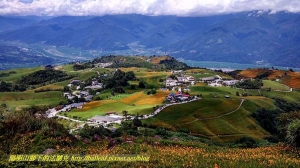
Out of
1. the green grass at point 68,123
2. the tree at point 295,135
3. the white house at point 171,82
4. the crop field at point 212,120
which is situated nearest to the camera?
the tree at point 295,135

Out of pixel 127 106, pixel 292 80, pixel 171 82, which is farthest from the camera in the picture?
pixel 292 80

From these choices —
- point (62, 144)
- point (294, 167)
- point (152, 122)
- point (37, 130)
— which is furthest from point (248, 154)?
point (152, 122)

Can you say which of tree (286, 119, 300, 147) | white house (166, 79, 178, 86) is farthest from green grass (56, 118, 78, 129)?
white house (166, 79, 178, 86)

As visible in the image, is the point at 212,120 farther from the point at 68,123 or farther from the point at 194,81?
the point at 194,81

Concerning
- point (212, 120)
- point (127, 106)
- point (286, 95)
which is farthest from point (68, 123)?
point (286, 95)

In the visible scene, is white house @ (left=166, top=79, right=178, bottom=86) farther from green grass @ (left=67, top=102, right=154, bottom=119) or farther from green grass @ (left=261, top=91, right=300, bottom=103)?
green grass @ (left=67, top=102, right=154, bottom=119)

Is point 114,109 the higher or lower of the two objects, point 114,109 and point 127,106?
the lower

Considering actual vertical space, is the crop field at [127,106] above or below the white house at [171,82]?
below

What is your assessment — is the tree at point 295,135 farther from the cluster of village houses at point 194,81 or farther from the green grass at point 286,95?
the cluster of village houses at point 194,81

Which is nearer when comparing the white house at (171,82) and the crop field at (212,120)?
the crop field at (212,120)

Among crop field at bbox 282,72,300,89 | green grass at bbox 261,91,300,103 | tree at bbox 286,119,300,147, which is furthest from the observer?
crop field at bbox 282,72,300,89

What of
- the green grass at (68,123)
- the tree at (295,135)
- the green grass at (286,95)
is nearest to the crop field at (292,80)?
the green grass at (286,95)
